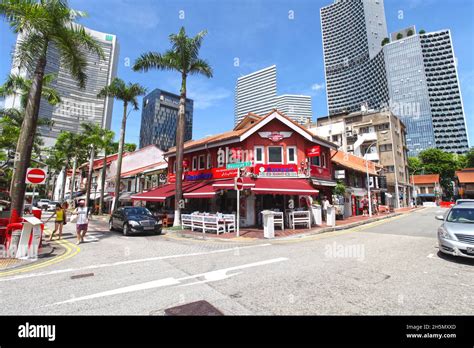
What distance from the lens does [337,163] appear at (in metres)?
23.0

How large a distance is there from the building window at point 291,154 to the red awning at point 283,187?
1700 mm

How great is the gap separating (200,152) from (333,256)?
15.0 meters

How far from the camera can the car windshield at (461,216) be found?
7.25m

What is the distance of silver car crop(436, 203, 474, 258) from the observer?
6246mm

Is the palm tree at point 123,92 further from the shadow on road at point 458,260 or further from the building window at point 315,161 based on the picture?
the shadow on road at point 458,260

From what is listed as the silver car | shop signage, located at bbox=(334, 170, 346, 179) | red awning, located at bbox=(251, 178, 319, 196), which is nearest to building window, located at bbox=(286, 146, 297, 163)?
red awning, located at bbox=(251, 178, 319, 196)

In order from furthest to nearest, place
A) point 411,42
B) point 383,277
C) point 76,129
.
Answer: point 411,42
point 76,129
point 383,277

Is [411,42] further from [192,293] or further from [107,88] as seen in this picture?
[192,293]

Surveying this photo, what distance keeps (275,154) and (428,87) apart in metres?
149

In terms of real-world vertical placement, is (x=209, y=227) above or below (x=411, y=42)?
below

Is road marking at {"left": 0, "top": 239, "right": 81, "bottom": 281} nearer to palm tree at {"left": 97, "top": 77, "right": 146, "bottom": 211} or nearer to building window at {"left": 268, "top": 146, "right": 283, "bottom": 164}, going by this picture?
building window at {"left": 268, "top": 146, "right": 283, "bottom": 164}

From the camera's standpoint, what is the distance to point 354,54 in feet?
495
